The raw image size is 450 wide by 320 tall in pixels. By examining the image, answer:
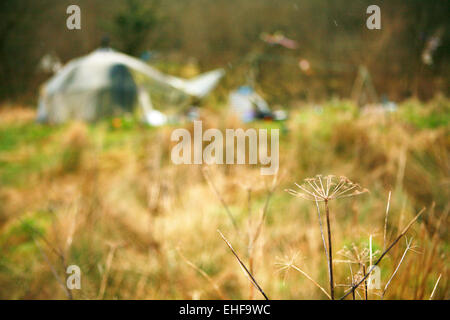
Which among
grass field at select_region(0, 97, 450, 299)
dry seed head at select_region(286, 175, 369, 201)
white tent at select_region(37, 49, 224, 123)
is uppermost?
white tent at select_region(37, 49, 224, 123)

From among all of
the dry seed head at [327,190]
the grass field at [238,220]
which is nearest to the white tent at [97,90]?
the grass field at [238,220]

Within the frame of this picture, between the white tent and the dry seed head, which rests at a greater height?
the white tent

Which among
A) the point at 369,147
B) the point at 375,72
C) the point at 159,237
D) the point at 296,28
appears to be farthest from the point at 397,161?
the point at 296,28

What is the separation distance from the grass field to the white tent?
316 cm

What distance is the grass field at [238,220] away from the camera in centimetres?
62

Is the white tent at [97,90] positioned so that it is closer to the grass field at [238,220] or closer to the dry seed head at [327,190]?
the grass field at [238,220]

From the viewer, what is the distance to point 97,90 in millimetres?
5848

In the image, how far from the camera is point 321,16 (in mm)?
8625

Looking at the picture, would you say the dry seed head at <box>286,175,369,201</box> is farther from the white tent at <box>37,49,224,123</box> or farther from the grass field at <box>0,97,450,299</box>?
the white tent at <box>37,49,224,123</box>

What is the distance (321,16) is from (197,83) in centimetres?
455

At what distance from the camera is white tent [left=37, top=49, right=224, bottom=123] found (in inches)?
228

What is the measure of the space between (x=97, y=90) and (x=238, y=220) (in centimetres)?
541

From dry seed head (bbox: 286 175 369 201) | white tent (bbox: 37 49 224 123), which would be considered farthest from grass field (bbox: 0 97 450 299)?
white tent (bbox: 37 49 224 123)

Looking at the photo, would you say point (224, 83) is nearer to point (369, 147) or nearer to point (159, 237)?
point (369, 147)
